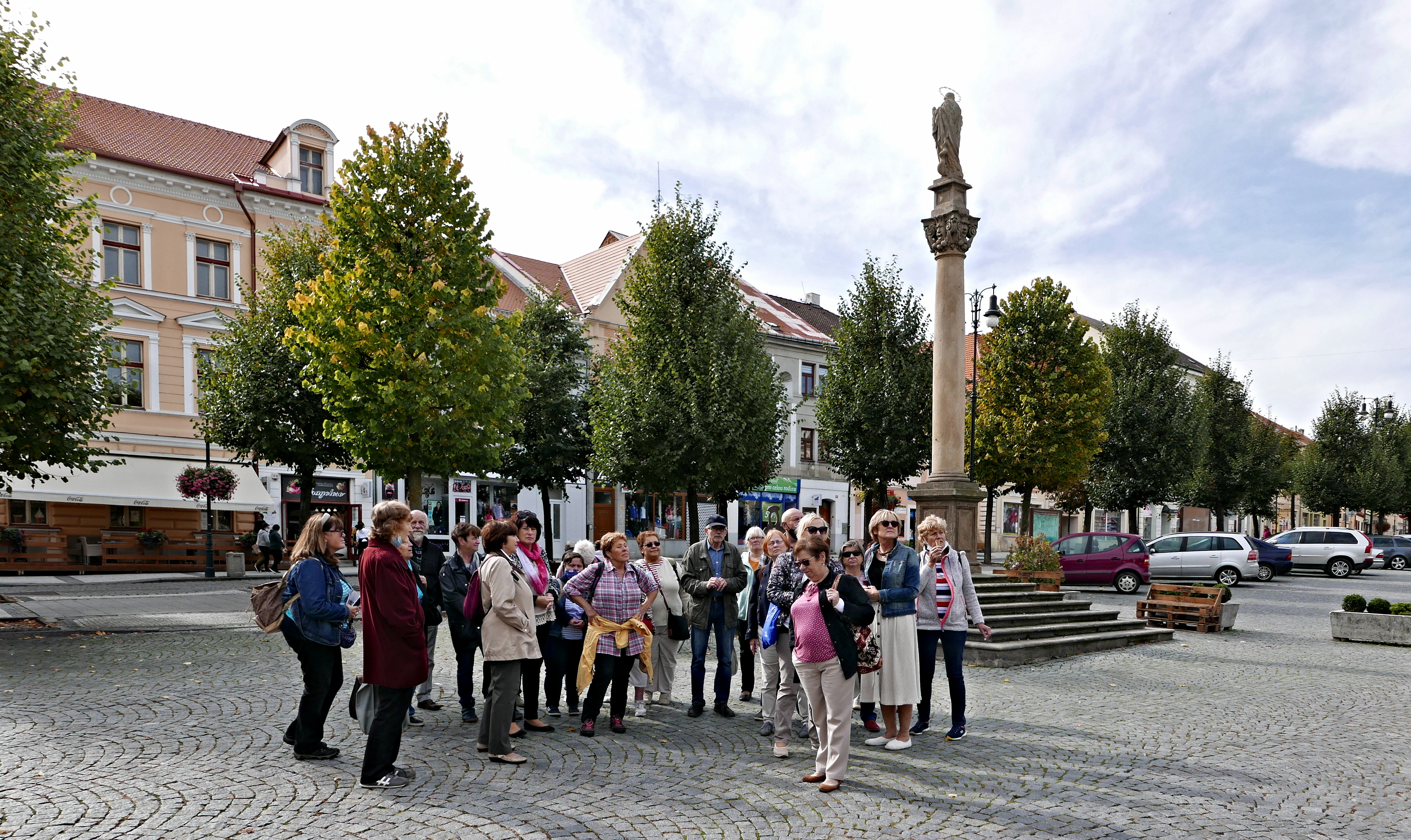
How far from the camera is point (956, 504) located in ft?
47.3

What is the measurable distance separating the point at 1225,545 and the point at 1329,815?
22854 millimetres

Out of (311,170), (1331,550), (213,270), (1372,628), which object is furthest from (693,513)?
(1331,550)

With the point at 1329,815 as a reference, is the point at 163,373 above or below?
above

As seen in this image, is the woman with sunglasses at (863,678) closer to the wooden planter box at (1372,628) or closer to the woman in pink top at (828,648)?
the woman in pink top at (828,648)

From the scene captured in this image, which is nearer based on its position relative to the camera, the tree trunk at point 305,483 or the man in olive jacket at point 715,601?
the man in olive jacket at point 715,601

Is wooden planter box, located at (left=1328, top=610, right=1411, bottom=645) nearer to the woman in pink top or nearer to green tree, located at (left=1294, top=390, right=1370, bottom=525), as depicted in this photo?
the woman in pink top

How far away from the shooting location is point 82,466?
14070mm

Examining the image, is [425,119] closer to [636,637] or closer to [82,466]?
[82,466]

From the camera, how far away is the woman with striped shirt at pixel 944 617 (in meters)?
7.56

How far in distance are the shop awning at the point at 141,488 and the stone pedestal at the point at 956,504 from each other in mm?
18779

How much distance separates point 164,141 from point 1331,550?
42.9 metres

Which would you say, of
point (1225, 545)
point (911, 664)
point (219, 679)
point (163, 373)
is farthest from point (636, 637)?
point (163, 373)

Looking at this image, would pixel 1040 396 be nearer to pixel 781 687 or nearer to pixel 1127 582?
pixel 1127 582

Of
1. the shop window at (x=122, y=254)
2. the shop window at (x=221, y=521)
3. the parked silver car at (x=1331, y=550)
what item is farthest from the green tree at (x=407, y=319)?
the parked silver car at (x=1331, y=550)
